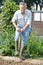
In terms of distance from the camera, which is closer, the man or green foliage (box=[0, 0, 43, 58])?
the man

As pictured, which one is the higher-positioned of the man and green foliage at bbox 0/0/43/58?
the man

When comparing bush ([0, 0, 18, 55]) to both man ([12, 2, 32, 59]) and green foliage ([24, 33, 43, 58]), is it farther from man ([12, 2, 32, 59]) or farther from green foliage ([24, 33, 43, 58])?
man ([12, 2, 32, 59])

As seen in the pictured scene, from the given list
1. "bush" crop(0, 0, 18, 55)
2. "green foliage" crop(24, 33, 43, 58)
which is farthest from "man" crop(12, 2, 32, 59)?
"bush" crop(0, 0, 18, 55)

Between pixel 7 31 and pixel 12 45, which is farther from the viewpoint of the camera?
pixel 7 31

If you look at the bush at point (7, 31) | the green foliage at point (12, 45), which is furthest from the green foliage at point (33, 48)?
the bush at point (7, 31)

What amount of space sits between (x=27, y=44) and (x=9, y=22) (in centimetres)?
282

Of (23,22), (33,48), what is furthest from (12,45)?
(23,22)

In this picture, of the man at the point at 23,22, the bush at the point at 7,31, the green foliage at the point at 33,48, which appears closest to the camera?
the man at the point at 23,22

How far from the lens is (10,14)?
1234 centimetres

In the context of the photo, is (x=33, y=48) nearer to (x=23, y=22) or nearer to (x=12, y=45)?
(x=12, y=45)

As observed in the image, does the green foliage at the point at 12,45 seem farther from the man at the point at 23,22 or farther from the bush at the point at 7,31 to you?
the man at the point at 23,22

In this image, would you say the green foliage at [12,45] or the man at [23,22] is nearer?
the man at [23,22]

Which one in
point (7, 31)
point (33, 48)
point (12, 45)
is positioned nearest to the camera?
Result: point (33, 48)

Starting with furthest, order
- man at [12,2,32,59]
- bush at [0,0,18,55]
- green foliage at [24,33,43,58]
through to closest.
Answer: bush at [0,0,18,55]
green foliage at [24,33,43,58]
man at [12,2,32,59]
